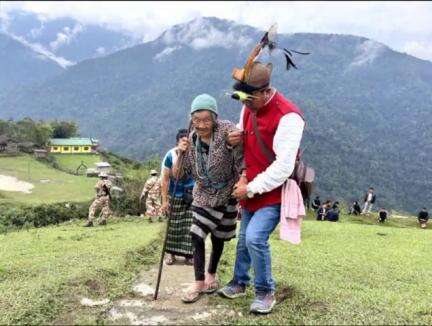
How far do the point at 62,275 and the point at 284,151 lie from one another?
417 cm

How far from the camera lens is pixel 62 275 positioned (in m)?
8.30

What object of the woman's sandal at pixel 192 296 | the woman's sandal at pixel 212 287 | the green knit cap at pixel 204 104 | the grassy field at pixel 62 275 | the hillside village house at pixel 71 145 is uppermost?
the hillside village house at pixel 71 145

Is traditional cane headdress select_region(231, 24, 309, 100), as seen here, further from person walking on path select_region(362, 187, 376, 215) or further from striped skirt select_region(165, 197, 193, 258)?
person walking on path select_region(362, 187, 376, 215)

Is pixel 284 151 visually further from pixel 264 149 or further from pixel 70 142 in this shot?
pixel 70 142

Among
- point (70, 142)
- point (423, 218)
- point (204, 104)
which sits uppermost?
point (70, 142)

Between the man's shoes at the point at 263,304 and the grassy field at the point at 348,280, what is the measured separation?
0.08m

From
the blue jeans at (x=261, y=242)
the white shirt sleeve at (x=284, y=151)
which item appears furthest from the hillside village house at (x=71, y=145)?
the white shirt sleeve at (x=284, y=151)

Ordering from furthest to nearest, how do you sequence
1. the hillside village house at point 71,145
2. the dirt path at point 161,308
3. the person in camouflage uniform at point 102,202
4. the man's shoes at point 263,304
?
the hillside village house at point 71,145 → the person in camouflage uniform at point 102,202 → the man's shoes at point 263,304 → the dirt path at point 161,308

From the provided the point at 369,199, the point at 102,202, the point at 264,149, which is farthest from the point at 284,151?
the point at 369,199

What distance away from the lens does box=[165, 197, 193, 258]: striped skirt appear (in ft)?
29.5

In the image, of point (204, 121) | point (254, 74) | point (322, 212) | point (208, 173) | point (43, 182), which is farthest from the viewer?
point (43, 182)

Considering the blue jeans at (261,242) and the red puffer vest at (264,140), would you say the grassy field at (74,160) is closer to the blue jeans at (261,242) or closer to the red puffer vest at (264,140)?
the red puffer vest at (264,140)

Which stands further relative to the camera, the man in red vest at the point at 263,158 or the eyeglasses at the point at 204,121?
the eyeglasses at the point at 204,121

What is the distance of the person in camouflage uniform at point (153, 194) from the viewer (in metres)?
19.0
